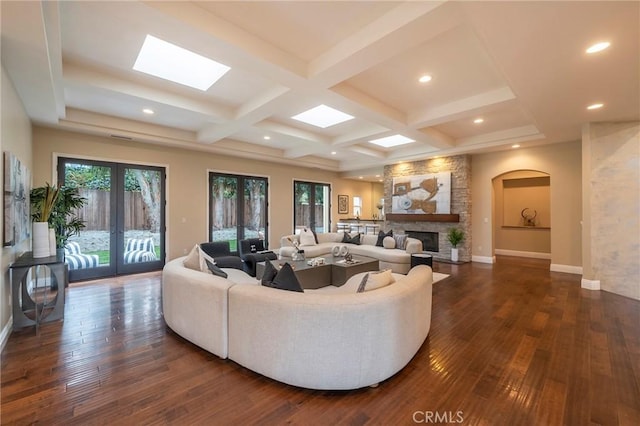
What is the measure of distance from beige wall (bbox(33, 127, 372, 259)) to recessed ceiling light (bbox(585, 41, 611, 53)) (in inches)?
284

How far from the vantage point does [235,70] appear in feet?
11.7

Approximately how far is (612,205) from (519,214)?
4.30m

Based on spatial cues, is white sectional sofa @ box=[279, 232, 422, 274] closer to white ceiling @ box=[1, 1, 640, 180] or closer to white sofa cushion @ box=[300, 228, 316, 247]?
white sofa cushion @ box=[300, 228, 316, 247]

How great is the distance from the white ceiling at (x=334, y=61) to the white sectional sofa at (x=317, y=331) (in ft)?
7.68

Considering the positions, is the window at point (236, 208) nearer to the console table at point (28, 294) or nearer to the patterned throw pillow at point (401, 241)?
the console table at point (28, 294)

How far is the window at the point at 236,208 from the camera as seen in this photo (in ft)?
24.8

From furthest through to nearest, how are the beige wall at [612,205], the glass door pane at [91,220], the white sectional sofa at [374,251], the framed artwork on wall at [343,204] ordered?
1. the framed artwork on wall at [343,204]
2. the white sectional sofa at [374,251]
3. the glass door pane at [91,220]
4. the beige wall at [612,205]

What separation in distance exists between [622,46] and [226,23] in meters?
3.83

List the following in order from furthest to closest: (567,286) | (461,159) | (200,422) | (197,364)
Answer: (461,159) → (567,286) → (197,364) → (200,422)

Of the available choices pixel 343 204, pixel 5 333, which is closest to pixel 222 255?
pixel 5 333

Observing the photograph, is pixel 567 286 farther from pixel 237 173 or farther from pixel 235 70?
pixel 237 173

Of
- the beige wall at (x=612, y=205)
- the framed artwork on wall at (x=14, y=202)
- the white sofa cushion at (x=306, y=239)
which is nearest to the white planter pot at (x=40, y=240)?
the framed artwork on wall at (x=14, y=202)

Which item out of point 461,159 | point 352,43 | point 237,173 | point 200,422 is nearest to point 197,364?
point 200,422

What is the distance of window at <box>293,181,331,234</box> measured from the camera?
9648 mm
